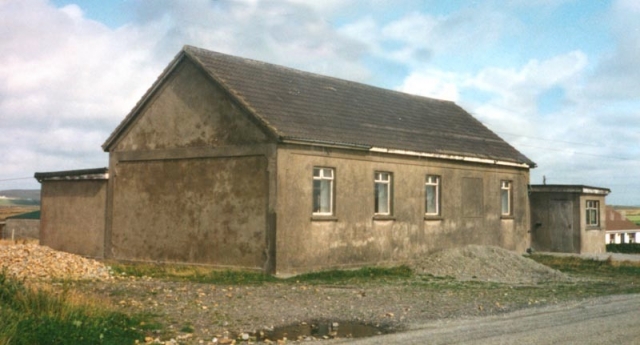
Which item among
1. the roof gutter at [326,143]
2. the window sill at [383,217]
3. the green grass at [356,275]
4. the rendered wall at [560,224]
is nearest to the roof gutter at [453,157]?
the roof gutter at [326,143]

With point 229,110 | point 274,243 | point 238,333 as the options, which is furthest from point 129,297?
point 229,110

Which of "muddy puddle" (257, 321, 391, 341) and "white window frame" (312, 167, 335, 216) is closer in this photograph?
"muddy puddle" (257, 321, 391, 341)

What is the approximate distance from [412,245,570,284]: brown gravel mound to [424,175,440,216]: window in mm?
1836

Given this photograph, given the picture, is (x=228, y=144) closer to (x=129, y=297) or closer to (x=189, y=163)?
(x=189, y=163)

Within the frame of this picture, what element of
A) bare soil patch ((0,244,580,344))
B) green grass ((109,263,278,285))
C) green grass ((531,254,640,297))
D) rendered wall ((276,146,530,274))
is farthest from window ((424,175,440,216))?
green grass ((109,263,278,285))

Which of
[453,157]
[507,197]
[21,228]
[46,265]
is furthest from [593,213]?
[21,228]

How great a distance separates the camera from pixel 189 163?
22.0m

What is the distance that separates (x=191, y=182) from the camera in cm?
2178

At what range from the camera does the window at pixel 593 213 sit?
33.5 m

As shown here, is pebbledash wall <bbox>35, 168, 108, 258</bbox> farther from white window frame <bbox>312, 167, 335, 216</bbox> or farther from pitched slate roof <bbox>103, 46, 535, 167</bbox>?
white window frame <bbox>312, 167, 335, 216</bbox>

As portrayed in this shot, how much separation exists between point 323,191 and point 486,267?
5.83 meters

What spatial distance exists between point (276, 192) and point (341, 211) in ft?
9.11

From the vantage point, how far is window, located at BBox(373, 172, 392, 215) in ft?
75.0

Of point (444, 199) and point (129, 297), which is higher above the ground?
point (444, 199)
